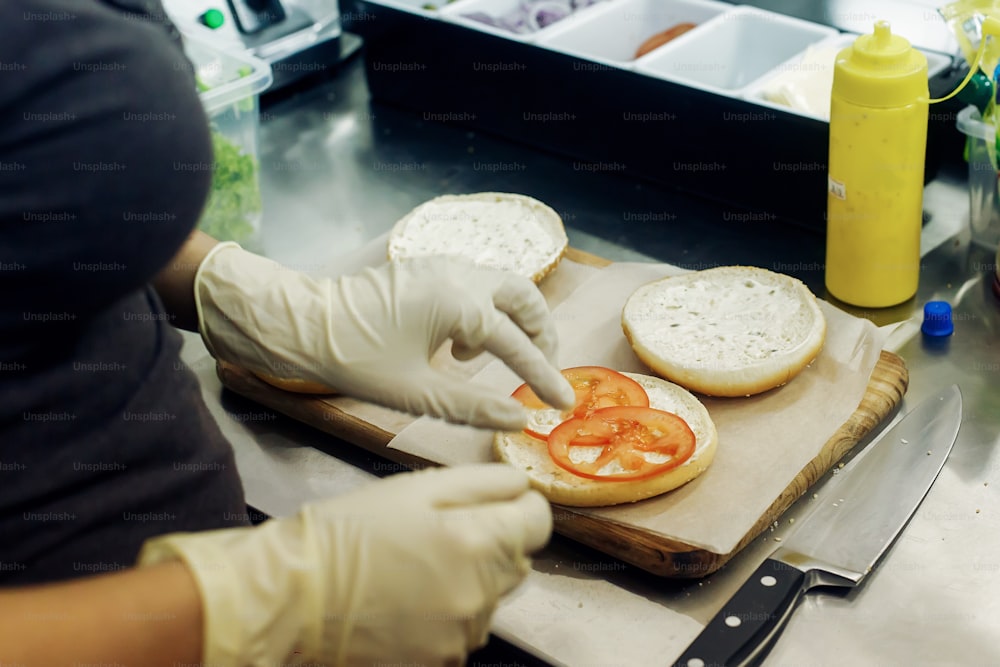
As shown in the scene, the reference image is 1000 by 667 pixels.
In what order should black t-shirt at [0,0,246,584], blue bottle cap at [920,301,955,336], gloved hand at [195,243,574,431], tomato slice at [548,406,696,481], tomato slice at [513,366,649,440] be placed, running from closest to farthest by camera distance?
1. black t-shirt at [0,0,246,584]
2. gloved hand at [195,243,574,431]
3. tomato slice at [548,406,696,481]
4. tomato slice at [513,366,649,440]
5. blue bottle cap at [920,301,955,336]

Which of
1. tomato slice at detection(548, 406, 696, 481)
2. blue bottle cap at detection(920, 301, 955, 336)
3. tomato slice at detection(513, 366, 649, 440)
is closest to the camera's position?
tomato slice at detection(548, 406, 696, 481)

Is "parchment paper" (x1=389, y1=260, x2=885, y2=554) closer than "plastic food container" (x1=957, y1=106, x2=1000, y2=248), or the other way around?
"parchment paper" (x1=389, y1=260, x2=885, y2=554)

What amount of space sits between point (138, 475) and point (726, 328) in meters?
1.17

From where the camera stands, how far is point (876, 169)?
1961 mm

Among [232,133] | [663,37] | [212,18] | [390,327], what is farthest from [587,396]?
[212,18]

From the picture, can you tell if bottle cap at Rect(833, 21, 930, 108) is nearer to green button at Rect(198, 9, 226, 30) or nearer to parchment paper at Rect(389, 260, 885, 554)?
parchment paper at Rect(389, 260, 885, 554)

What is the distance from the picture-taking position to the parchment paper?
5.37 feet

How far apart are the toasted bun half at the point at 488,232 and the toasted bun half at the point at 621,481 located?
0.47 meters

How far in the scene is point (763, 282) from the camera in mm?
2121

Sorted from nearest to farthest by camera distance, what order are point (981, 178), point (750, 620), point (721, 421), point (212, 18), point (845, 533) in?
1. point (750, 620)
2. point (845, 533)
3. point (721, 421)
4. point (981, 178)
5. point (212, 18)

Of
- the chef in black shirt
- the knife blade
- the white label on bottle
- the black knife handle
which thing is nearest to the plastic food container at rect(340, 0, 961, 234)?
the white label on bottle

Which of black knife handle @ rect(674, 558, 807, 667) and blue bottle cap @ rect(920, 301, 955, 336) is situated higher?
black knife handle @ rect(674, 558, 807, 667)

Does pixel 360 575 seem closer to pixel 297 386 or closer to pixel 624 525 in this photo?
pixel 624 525

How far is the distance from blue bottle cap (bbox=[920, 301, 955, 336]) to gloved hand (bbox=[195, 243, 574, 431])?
0.89m
